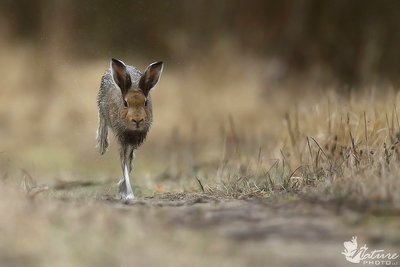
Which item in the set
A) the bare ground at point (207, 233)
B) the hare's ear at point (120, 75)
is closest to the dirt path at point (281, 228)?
the bare ground at point (207, 233)

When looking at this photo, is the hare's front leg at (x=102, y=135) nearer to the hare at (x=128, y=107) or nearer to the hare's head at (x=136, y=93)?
the hare at (x=128, y=107)

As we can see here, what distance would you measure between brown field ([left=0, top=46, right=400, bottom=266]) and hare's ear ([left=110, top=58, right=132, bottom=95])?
1.09m

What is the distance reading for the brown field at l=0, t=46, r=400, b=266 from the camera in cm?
654

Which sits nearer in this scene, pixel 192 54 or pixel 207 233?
pixel 207 233

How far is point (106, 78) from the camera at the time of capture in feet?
35.3

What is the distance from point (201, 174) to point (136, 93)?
3.43 m

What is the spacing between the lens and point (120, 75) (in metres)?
9.88

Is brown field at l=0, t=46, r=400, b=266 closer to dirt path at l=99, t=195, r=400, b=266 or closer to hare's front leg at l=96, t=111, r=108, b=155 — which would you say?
dirt path at l=99, t=195, r=400, b=266

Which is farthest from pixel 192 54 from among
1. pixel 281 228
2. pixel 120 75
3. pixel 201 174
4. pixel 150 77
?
pixel 281 228

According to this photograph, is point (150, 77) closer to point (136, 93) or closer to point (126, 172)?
point (136, 93)

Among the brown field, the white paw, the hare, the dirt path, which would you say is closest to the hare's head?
the hare

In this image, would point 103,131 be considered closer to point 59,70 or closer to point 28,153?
point 28,153

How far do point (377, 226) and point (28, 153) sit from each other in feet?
34.2

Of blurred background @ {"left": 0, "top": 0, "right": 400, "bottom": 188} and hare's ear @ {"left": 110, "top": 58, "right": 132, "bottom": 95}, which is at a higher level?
hare's ear @ {"left": 110, "top": 58, "right": 132, "bottom": 95}
